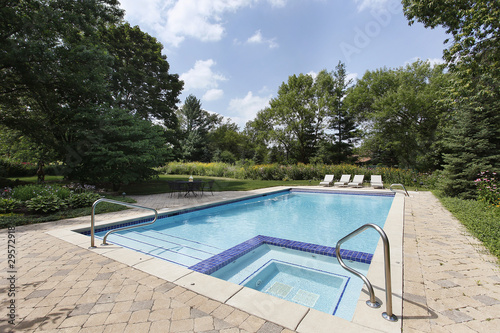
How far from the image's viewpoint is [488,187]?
6.96m

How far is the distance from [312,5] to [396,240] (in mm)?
11052

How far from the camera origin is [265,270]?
3664 mm

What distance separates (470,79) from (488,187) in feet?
11.4

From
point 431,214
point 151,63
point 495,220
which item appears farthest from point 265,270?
point 151,63

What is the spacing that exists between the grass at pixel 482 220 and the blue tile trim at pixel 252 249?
2000 millimetres

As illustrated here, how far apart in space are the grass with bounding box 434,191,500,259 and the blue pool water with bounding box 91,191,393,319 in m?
1.76

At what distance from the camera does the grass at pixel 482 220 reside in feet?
12.5

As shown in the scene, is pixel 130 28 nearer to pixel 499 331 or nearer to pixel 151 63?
pixel 151 63

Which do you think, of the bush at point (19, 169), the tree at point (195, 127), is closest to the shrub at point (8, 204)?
Answer: the bush at point (19, 169)

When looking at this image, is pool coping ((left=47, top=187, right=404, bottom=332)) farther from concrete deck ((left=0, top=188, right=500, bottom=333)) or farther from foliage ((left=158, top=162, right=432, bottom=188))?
foliage ((left=158, top=162, right=432, bottom=188))

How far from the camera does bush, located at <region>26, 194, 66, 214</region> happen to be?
603 centimetres

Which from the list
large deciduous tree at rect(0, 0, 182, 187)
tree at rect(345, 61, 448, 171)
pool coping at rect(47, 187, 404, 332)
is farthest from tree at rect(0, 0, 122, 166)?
tree at rect(345, 61, 448, 171)

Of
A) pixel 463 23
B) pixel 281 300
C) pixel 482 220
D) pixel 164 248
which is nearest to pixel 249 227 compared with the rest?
pixel 164 248

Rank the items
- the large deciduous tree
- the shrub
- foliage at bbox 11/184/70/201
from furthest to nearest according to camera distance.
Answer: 1. the large deciduous tree
2. foliage at bbox 11/184/70/201
3. the shrub
